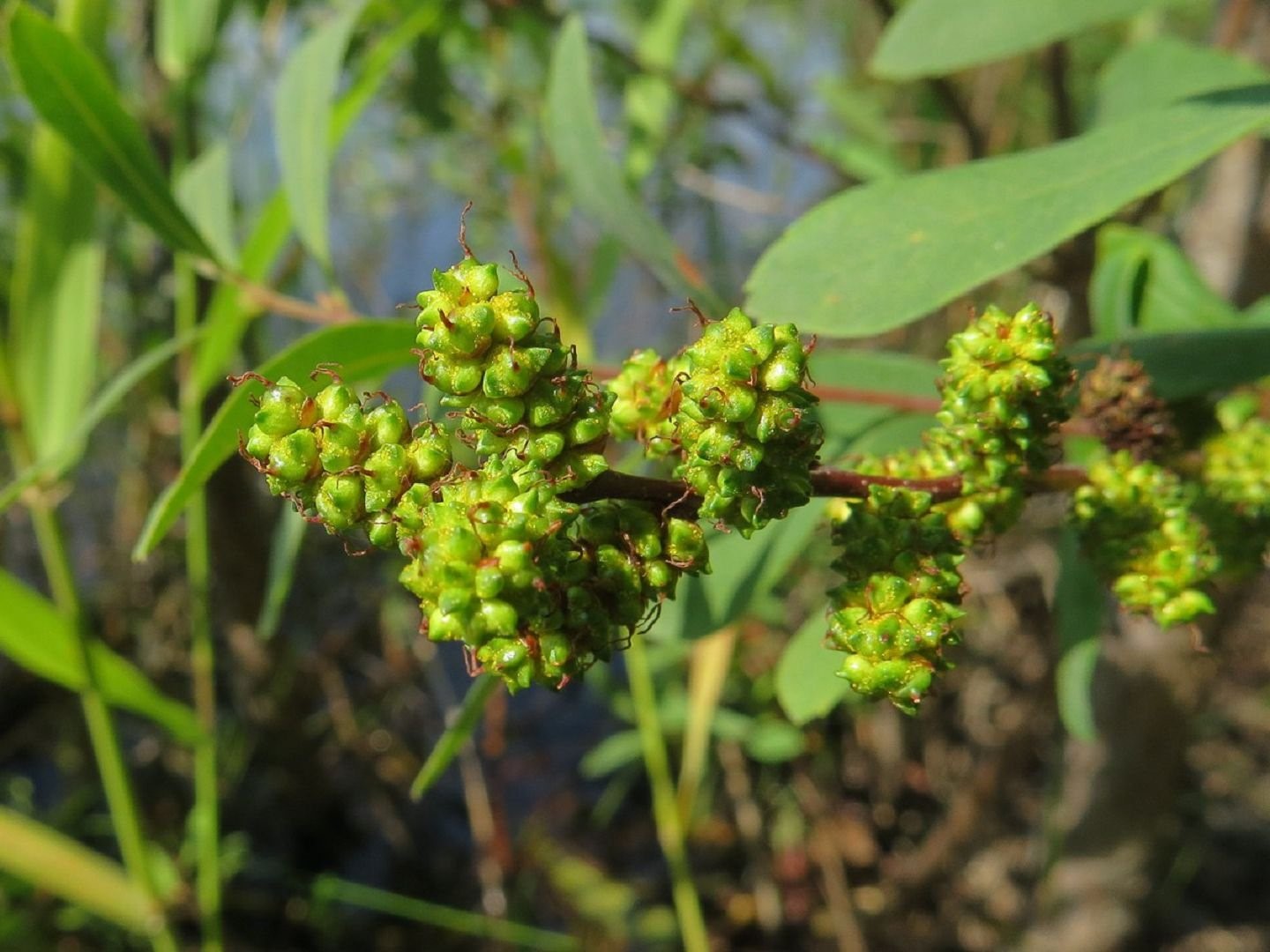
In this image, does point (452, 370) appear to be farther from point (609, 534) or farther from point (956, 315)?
point (956, 315)

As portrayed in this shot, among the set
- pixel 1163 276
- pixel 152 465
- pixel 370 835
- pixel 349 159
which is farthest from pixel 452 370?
pixel 349 159

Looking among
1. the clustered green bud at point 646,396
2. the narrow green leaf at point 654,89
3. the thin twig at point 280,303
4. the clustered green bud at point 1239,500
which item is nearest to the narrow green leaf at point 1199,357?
the clustered green bud at point 1239,500

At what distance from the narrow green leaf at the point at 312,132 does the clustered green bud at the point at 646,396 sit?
2.23ft

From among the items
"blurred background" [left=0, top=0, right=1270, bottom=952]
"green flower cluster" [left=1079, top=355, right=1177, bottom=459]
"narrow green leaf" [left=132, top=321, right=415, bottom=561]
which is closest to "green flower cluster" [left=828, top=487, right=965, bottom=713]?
"green flower cluster" [left=1079, top=355, right=1177, bottom=459]

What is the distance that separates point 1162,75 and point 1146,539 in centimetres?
83

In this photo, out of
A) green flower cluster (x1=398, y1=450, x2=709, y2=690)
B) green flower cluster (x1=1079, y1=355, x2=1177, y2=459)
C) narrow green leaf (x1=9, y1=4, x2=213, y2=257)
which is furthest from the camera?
narrow green leaf (x1=9, y1=4, x2=213, y2=257)

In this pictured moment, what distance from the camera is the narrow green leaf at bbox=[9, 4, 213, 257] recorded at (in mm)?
1026

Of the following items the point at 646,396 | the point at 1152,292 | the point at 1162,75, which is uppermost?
the point at 1162,75

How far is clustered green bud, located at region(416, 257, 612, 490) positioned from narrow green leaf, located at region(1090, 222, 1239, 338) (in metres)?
0.75

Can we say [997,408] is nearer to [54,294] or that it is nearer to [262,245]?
[262,245]

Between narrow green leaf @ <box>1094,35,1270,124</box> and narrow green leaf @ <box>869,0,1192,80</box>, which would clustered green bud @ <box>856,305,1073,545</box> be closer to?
narrow green leaf @ <box>869,0,1192,80</box>

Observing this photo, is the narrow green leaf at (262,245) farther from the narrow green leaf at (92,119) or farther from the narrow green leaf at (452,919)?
the narrow green leaf at (452,919)

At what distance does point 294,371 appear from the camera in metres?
0.86

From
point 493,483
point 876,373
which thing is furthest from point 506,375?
point 876,373
